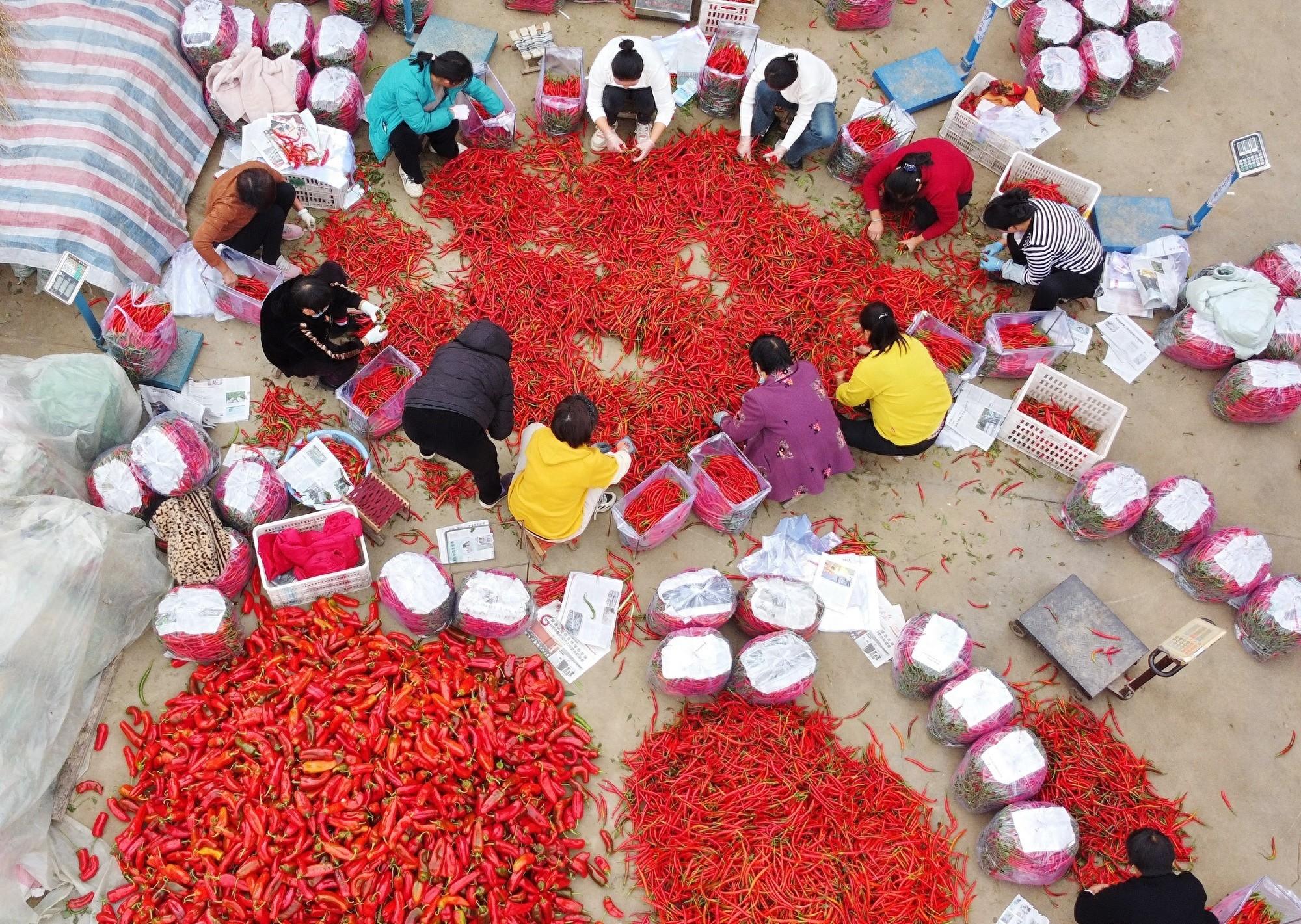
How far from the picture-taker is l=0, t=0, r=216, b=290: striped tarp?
4660mm

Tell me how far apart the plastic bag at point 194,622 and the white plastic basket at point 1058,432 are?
4286mm

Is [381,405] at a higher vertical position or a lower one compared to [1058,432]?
lower

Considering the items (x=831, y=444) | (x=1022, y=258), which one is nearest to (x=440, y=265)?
(x=831, y=444)

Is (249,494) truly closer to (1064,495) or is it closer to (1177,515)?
(1064,495)

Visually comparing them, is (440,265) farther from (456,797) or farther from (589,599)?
(456,797)

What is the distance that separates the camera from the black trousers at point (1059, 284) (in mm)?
5199

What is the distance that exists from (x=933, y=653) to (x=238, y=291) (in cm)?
426

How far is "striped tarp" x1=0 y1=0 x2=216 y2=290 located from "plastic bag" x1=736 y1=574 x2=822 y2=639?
3884 mm

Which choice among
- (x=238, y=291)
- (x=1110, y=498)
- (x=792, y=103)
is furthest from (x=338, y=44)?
(x=1110, y=498)

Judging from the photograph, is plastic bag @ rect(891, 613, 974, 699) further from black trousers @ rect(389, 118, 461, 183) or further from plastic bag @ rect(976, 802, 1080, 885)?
black trousers @ rect(389, 118, 461, 183)

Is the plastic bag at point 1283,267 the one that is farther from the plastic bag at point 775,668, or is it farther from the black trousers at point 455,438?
the black trousers at point 455,438

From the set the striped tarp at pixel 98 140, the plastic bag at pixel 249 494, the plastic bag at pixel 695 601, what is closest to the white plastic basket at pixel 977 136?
the plastic bag at pixel 695 601

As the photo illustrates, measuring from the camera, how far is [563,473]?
4.02m

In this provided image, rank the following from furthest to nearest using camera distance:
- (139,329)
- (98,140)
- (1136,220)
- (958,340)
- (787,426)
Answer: (1136,220) → (958,340) → (98,140) → (139,329) → (787,426)
